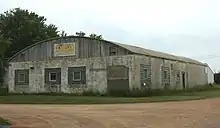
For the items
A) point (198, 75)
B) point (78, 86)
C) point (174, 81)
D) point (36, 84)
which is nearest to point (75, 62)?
point (78, 86)

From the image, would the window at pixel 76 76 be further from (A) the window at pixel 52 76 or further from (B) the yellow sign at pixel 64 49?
(A) the window at pixel 52 76

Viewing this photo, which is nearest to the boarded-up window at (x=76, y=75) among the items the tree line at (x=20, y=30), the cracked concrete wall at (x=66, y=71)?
the cracked concrete wall at (x=66, y=71)

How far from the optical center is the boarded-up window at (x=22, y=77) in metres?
44.9

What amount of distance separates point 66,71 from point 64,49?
2.44 meters

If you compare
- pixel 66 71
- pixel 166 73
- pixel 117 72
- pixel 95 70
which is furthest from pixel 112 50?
pixel 166 73

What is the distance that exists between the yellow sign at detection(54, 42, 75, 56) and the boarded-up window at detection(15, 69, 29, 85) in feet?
13.9

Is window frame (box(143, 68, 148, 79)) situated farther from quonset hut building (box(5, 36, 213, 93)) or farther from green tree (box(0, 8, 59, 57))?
green tree (box(0, 8, 59, 57))

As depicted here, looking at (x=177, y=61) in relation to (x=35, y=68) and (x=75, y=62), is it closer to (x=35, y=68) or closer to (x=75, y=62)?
(x=75, y=62)

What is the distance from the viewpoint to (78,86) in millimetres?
41312

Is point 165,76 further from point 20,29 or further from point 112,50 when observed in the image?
point 20,29

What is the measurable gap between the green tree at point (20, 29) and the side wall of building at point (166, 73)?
23048 millimetres

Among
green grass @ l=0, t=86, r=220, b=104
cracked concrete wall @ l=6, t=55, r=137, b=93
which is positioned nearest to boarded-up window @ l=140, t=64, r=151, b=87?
cracked concrete wall @ l=6, t=55, r=137, b=93

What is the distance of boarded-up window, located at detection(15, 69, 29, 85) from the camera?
44.9 metres

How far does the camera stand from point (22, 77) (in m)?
45.3
